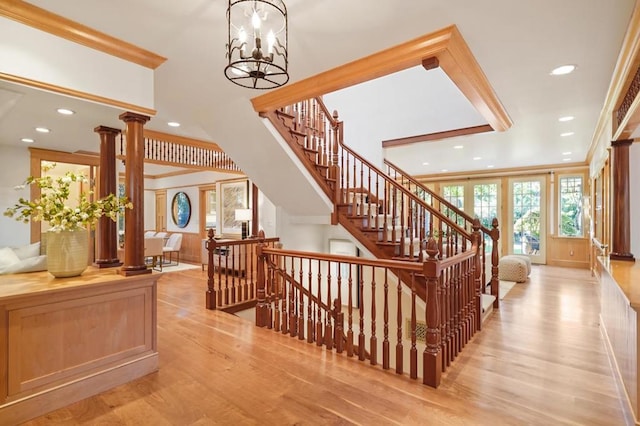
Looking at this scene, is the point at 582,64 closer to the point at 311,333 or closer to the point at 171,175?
the point at 311,333

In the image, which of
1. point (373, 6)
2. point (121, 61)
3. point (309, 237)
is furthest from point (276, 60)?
point (309, 237)

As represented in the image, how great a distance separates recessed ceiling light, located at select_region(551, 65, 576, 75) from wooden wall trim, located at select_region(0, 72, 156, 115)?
10.8ft

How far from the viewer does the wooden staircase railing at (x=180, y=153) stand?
5137 mm

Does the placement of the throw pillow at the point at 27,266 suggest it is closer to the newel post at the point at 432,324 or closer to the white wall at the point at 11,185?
the white wall at the point at 11,185

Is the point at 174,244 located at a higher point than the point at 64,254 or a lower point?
lower

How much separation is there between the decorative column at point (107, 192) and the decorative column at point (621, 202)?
4834 millimetres

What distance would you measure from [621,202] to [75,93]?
4793 mm

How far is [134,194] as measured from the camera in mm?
2537

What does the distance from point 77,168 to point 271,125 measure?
3.25m

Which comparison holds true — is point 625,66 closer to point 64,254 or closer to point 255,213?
point 64,254

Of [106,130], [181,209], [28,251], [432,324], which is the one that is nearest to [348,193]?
[432,324]

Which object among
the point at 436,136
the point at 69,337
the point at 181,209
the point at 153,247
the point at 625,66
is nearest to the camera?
the point at 69,337

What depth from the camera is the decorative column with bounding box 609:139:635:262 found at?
10.5ft

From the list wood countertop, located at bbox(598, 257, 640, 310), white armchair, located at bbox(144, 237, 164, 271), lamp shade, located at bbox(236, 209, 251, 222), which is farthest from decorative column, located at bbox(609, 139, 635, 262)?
white armchair, located at bbox(144, 237, 164, 271)
